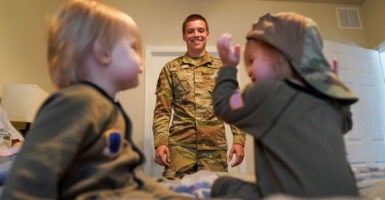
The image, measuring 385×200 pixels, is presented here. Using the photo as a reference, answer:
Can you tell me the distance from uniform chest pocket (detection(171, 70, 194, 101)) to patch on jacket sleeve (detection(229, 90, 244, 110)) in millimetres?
1297

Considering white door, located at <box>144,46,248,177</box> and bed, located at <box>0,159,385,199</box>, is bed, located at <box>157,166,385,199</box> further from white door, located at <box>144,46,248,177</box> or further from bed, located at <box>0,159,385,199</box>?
white door, located at <box>144,46,248,177</box>

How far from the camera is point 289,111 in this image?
25.5 inches

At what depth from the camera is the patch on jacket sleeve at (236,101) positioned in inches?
27.7

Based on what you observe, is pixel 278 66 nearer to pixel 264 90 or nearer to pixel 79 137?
pixel 264 90

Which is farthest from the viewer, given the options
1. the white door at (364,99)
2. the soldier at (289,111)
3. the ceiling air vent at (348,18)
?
the ceiling air vent at (348,18)

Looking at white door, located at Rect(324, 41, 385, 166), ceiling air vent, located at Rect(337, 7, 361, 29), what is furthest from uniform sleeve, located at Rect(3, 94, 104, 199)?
ceiling air vent, located at Rect(337, 7, 361, 29)

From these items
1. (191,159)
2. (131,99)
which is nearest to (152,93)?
(131,99)

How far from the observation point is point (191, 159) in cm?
187

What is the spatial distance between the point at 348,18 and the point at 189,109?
8.71 feet

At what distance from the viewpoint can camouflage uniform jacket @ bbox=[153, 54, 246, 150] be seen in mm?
1927

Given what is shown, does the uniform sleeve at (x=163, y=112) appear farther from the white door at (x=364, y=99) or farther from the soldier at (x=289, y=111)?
the white door at (x=364, y=99)

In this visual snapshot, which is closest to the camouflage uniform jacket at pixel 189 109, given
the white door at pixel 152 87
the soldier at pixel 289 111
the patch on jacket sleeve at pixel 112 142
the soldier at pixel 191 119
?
the soldier at pixel 191 119

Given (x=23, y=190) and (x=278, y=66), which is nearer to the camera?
(x=23, y=190)

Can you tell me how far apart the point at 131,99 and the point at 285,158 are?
253cm
